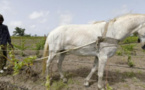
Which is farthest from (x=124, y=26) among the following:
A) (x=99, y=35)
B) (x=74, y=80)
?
(x=74, y=80)

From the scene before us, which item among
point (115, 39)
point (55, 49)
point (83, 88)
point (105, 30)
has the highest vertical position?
point (105, 30)

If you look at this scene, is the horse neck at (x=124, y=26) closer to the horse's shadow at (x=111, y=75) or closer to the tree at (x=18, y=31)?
the horse's shadow at (x=111, y=75)

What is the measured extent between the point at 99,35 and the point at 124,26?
62 centimetres

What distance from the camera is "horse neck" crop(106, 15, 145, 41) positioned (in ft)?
8.84

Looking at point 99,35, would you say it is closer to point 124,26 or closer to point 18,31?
point 124,26

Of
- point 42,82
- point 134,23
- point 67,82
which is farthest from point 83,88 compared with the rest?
point 134,23

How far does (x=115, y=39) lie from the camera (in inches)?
108

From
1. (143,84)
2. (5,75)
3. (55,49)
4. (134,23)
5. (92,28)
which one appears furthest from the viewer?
(5,75)

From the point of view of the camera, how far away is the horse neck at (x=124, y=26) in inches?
106

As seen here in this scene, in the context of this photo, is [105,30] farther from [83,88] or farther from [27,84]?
[27,84]

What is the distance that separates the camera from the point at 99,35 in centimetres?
285

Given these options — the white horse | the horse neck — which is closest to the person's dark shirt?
the white horse

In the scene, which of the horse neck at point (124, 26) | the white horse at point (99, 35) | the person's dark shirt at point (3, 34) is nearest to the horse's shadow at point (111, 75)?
the white horse at point (99, 35)

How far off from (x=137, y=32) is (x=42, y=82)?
9.69 ft
